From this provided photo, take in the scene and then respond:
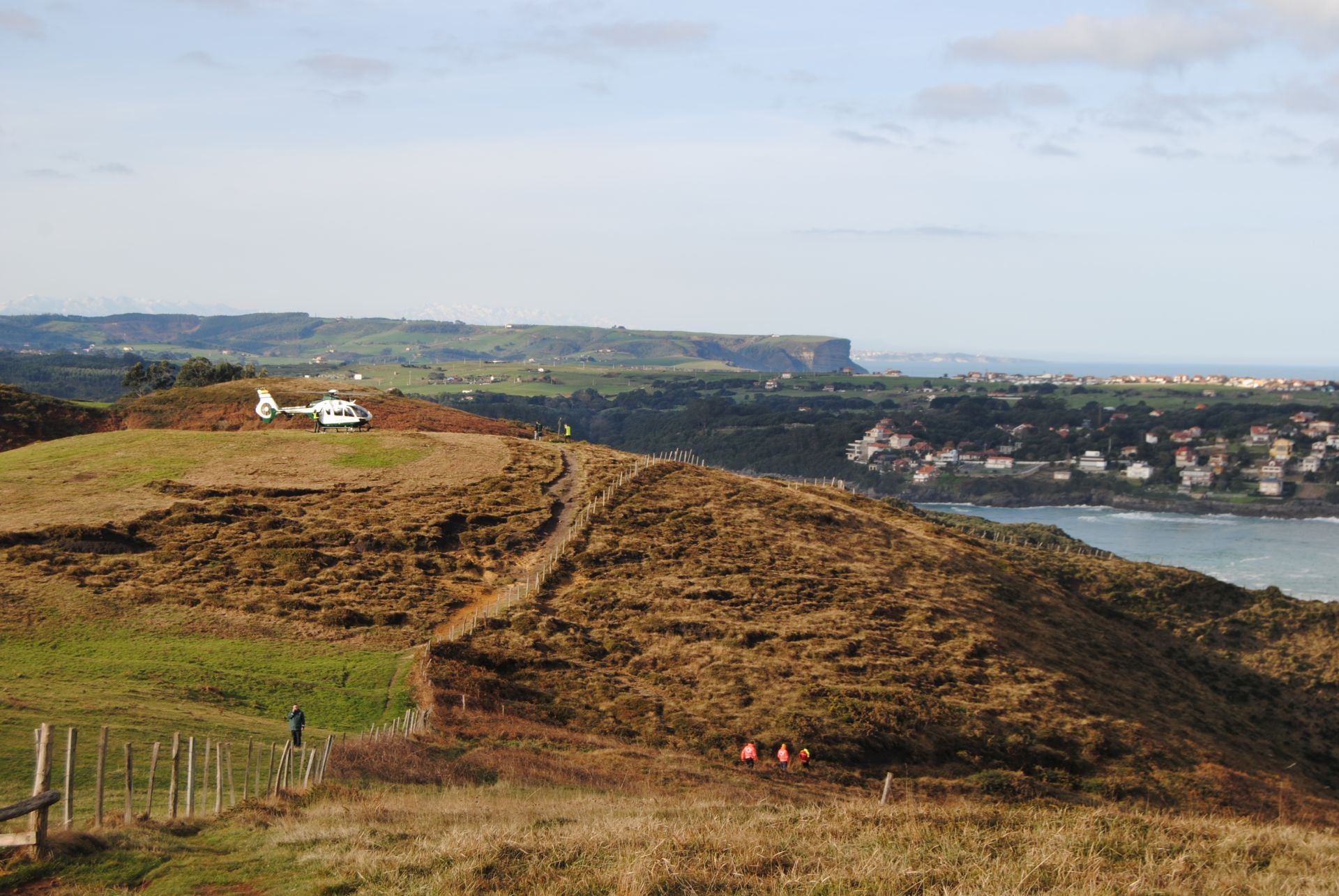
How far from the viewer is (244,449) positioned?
59.4 metres

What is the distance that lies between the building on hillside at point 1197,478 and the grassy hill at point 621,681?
430ft

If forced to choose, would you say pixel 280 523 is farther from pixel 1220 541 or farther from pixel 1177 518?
pixel 1177 518

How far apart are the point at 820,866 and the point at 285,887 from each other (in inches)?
270

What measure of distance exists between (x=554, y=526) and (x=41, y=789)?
37.4 m

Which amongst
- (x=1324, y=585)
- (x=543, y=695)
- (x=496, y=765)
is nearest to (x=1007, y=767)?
(x=543, y=695)

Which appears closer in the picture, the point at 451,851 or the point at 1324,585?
the point at 451,851

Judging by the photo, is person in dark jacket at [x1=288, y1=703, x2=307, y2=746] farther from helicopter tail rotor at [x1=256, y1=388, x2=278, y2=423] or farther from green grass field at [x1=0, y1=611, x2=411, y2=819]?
helicopter tail rotor at [x1=256, y1=388, x2=278, y2=423]

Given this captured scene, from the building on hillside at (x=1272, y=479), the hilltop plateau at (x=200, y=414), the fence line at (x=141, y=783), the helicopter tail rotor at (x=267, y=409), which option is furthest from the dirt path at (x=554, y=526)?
the building on hillside at (x=1272, y=479)

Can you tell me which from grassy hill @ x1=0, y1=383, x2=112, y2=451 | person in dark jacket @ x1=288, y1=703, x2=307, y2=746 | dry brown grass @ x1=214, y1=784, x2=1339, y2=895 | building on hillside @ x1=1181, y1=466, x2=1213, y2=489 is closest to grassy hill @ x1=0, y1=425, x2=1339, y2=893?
dry brown grass @ x1=214, y1=784, x2=1339, y2=895

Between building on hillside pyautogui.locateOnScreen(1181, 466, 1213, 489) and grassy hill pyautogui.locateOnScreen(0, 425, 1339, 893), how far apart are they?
131m

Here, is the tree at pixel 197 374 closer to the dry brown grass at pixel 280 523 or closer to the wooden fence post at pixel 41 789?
the dry brown grass at pixel 280 523

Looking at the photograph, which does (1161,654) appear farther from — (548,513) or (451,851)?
(451,851)

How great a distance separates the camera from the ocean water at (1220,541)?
120312 mm

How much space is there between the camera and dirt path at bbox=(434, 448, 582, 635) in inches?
1673
